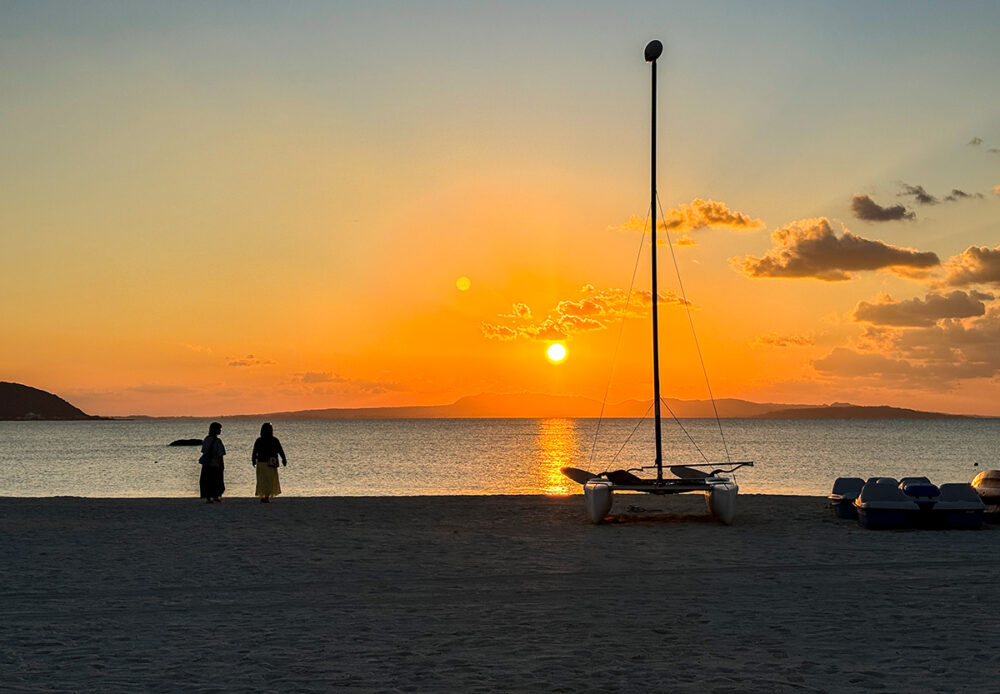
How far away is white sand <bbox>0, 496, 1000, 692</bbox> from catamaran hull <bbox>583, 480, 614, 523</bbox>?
0.62m

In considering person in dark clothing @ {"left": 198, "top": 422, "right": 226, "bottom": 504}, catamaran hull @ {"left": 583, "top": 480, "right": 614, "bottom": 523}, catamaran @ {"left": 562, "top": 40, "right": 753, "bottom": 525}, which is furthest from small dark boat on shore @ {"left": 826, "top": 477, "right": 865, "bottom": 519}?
person in dark clothing @ {"left": 198, "top": 422, "right": 226, "bottom": 504}

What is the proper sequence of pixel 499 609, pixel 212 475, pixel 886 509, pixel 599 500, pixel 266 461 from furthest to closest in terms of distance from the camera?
pixel 212 475, pixel 266 461, pixel 599 500, pixel 886 509, pixel 499 609

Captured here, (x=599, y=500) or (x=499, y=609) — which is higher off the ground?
(x=599, y=500)

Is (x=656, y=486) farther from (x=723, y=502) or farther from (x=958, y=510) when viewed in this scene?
(x=958, y=510)

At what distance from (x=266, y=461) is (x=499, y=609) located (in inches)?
613

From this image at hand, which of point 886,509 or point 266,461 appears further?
point 266,461

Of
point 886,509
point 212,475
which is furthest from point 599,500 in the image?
point 212,475

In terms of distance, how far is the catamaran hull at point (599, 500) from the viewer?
20.1m

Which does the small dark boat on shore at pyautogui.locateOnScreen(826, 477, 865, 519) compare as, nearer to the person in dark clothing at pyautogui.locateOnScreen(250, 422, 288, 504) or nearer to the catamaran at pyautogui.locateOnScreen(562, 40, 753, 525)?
the catamaran at pyautogui.locateOnScreen(562, 40, 753, 525)

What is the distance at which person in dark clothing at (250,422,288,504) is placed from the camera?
80.9 ft

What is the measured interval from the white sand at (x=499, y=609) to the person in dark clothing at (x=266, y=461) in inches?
204

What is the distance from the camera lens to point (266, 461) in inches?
990

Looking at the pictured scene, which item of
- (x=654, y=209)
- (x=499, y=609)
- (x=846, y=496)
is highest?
(x=654, y=209)

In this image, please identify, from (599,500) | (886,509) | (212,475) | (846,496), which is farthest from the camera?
(212,475)
